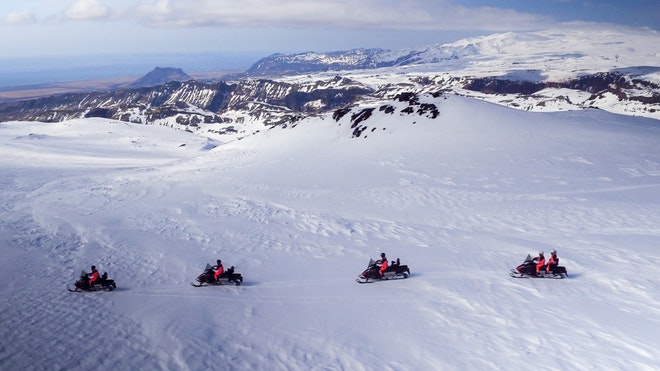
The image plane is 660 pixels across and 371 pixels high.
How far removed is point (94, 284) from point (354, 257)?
40.7 feet

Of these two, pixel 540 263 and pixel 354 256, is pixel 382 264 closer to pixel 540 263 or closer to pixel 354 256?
pixel 354 256

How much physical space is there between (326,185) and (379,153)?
13552 millimetres

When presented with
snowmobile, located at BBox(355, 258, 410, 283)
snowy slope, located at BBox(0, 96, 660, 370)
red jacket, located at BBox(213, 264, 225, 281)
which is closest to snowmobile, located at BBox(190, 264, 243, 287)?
red jacket, located at BBox(213, 264, 225, 281)

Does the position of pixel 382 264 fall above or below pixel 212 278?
above

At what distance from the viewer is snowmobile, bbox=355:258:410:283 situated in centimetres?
1855

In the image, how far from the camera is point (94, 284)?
17484mm

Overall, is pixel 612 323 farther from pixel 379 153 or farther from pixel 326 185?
pixel 379 153

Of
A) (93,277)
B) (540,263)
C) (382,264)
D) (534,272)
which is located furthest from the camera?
(382,264)

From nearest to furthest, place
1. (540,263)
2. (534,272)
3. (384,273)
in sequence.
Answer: (540,263) → (534,272) → (384,273)

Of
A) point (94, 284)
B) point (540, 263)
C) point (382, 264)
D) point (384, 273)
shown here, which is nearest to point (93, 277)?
point (94, 284)

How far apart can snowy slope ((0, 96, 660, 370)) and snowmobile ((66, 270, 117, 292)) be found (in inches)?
17.3

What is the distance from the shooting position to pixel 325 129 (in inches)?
2798

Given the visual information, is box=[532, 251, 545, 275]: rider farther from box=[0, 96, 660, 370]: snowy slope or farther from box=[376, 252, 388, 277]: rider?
box=[376, 252, 388, 277]: rider

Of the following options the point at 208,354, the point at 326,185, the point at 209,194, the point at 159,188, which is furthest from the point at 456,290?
the point at 159,188
